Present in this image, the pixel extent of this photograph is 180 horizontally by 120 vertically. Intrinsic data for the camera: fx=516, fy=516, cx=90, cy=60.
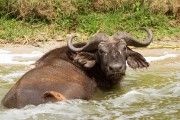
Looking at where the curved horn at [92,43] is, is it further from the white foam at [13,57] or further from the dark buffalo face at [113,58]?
the white foam at [13,57]

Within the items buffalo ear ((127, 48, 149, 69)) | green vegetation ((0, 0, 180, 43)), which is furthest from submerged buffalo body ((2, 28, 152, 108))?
green vegetation ((0, 0, 180, 43))

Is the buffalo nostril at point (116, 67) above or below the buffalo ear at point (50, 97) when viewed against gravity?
above

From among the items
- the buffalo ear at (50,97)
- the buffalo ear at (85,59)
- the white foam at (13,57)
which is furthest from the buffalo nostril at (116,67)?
the white foam at (13,57)

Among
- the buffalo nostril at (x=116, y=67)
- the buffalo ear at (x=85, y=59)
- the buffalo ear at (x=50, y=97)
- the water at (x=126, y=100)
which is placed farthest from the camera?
the buffalo ear at (x=85, y=59)

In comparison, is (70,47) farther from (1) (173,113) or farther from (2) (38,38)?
(2) (38,38)

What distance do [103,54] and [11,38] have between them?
487 centimetres

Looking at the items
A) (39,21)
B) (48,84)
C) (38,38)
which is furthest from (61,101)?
(39,21)

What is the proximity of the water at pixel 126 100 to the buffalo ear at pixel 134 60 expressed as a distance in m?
0.37

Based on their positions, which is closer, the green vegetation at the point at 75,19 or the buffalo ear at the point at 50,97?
the buffalo ear at the point at 50,97

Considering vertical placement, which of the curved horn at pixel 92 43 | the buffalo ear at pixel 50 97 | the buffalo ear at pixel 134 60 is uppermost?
the curved horn at pixel 92 43

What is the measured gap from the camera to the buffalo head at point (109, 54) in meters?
7.68

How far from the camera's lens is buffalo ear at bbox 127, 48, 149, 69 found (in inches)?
328

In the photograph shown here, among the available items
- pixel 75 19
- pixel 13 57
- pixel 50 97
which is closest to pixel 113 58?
pixel 50 97

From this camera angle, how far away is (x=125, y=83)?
8.86 metres
